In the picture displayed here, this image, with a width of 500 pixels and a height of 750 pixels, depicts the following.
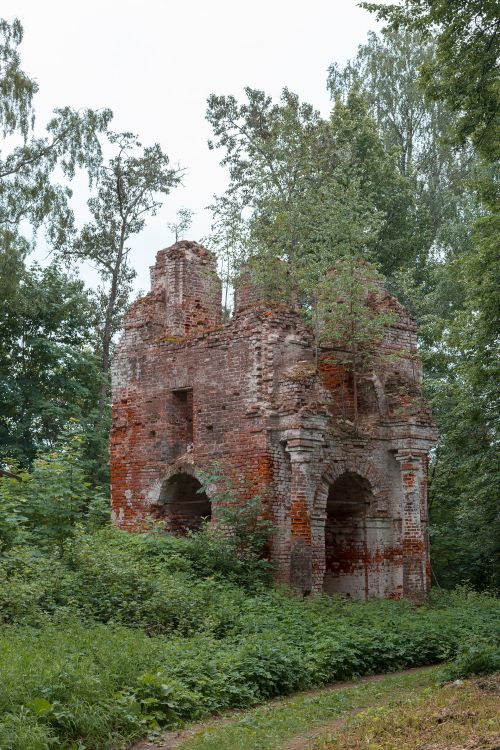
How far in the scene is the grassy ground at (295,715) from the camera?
27.1ft

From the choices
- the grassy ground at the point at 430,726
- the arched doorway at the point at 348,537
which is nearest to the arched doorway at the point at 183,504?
the arched doorway at the point at 348,537

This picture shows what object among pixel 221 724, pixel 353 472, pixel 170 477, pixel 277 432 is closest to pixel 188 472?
pixel 170 477

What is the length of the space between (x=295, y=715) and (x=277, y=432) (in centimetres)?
702

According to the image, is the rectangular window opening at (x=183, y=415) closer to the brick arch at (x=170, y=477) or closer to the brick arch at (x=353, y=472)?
the brick arch at (x=170, y=477)

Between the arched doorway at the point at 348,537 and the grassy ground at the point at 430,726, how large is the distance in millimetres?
7739

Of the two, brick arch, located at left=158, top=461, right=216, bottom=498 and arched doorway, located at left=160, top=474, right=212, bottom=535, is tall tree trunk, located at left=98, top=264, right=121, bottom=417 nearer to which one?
arched doorway, located at left=160, top=474, right=212, bottom=535

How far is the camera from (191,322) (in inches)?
732

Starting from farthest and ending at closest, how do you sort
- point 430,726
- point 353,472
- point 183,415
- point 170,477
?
1. point 183,415
2. point 170,477
3. point 353,472
4. point 430,726

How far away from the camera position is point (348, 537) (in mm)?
17656

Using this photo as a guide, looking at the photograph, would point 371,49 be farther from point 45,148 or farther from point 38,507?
point 38,507

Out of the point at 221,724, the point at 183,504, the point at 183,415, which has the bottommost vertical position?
the point at 221,724

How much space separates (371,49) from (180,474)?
890 inches

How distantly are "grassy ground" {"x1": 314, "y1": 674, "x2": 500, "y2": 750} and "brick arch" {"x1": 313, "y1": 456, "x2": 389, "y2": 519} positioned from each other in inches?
253

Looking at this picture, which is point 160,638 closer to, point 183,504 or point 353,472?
point 353,472
